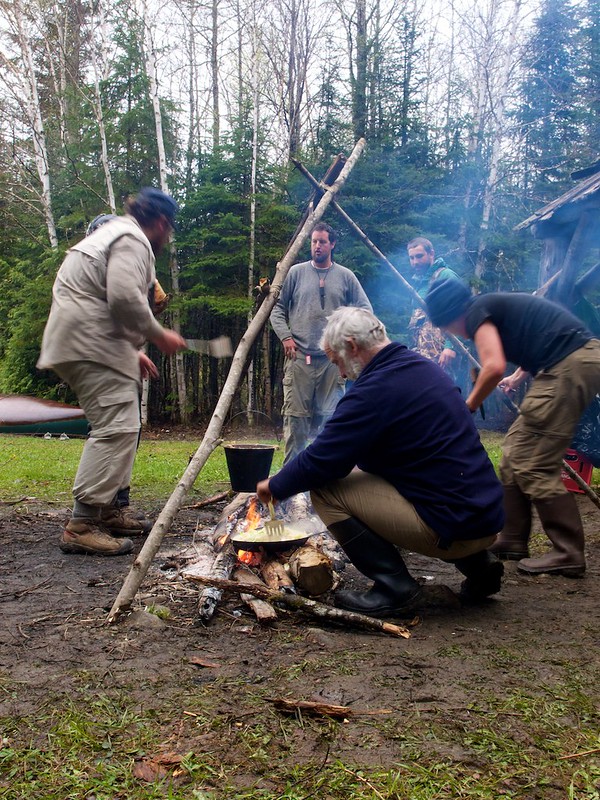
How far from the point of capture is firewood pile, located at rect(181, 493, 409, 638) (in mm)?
2945

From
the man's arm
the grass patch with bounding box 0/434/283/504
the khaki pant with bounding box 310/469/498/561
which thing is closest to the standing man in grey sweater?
the grass patch with bounding box 0/434/283/504

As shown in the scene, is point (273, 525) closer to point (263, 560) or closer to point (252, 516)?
point (263, 560)

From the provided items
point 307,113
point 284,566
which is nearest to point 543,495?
point 284,566

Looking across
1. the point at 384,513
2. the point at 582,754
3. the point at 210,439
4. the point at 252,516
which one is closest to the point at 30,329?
the point at 252,516

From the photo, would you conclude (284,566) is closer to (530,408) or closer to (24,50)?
(530,408)

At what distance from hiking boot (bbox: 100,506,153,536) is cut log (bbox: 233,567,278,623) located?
127cm

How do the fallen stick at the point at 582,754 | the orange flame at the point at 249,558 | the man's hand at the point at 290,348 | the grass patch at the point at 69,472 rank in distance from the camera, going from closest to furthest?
Answer: the fallen stick at the point at 582,754
the orange flame at the point at 249,558
the man's hand at the point at 290,348
the grass patch at the point at 69,472

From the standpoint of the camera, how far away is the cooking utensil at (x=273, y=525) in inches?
125

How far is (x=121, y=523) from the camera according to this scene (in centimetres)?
440

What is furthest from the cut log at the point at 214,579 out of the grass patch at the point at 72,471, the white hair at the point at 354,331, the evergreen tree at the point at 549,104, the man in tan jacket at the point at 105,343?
the evergreen tree at the point at 549,104

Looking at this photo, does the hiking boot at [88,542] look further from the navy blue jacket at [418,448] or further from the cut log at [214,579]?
the navy blue jacket at [418,448]

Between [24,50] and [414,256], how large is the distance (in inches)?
532

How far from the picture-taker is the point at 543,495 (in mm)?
3768

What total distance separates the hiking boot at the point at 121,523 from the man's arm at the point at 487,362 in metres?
2.52
